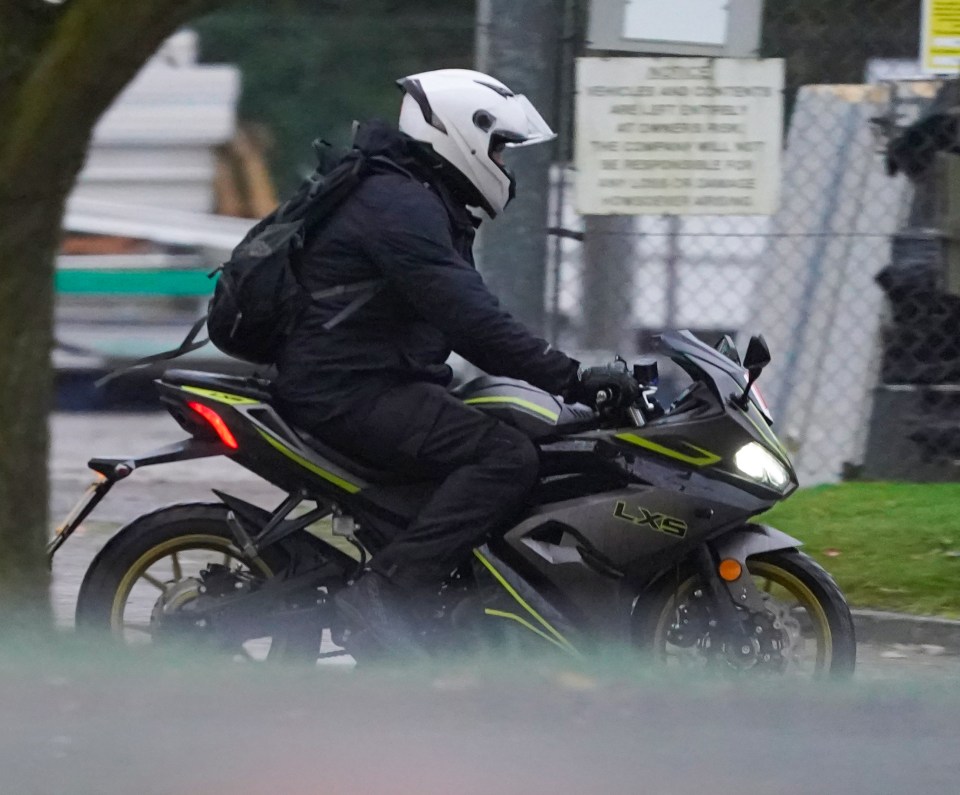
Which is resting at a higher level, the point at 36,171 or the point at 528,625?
the point at 36,171

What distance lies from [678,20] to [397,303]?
8.58 ft

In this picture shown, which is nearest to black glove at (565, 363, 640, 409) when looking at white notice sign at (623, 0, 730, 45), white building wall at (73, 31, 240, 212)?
white notice sign at (623, 0, 730, 45)

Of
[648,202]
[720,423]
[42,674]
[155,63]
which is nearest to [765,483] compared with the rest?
[720,423]

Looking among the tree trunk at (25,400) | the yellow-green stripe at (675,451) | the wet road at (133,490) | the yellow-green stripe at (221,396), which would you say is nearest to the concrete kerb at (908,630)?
the wet road at (133,490)

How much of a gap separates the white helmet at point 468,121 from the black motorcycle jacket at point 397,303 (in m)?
0.07

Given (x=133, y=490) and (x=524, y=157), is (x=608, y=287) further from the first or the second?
(x=133, y=490)

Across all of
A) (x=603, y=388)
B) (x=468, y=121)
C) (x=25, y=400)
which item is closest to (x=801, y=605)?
(x=603, y=388)

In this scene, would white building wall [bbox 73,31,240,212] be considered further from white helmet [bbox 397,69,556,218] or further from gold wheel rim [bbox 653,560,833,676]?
gold wheel rim [bbox 653,560,833,676]

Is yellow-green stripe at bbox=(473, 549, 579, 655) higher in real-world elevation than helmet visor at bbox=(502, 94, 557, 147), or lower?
lower

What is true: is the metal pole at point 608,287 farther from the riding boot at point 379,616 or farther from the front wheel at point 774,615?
the riding boot at point 379,616

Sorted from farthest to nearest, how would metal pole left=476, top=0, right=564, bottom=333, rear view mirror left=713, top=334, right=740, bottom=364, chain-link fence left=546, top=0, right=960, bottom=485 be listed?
1. chain-link fence left=546, top=0, right=960, bottom=485
2. metal pole left=476, top=0, right=564, bottom=333
3. rear view mirror left=713, top=334, right=740, bottom=364

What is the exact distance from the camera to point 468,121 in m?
4.71

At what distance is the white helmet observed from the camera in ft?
15.5

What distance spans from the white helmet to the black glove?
596 millimetres
